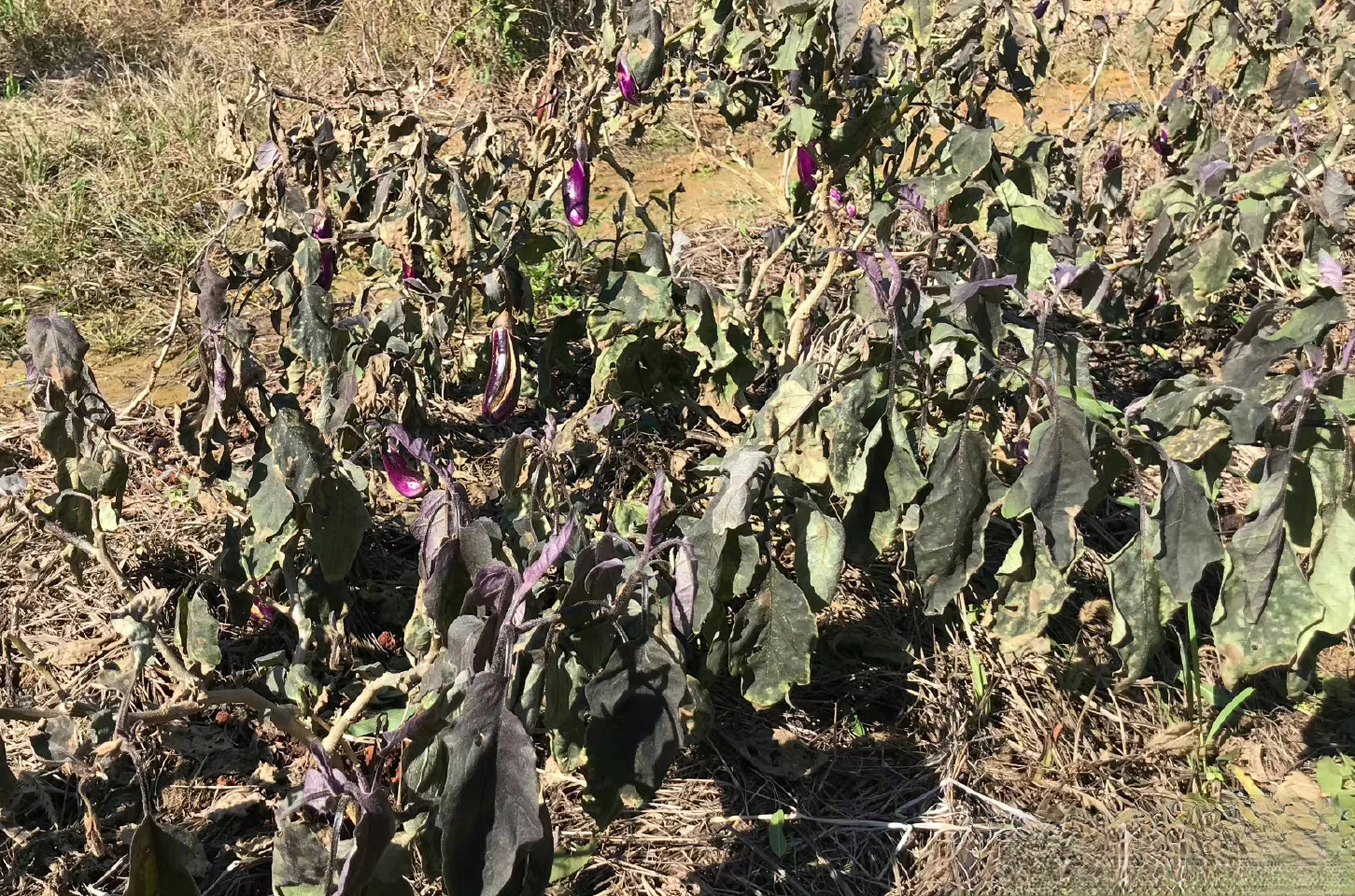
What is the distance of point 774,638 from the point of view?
1.48 metres

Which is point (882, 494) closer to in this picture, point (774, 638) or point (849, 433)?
point (849, 433)

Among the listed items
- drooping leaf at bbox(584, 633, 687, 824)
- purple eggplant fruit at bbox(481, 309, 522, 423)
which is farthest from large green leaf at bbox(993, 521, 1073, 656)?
purple eggplant fruit at bbox(481, 309, 522, 423)

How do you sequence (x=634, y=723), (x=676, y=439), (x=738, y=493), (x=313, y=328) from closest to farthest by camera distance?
(x=634, y=723) → (x=738, y=493) → (x=313, y=328) → (x=676, y=439)

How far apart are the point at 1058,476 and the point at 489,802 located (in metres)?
0.81

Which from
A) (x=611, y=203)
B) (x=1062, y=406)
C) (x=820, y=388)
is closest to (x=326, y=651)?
(x=820, y=388)

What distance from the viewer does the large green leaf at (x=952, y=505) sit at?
1.56m

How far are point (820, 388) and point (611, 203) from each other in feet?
8.70

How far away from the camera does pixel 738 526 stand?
1.40m

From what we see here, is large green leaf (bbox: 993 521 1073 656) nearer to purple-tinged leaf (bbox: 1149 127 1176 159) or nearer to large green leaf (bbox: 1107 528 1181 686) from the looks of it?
large green leaf (bbox: 1107 528 1181 686)

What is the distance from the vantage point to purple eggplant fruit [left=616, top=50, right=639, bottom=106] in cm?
230

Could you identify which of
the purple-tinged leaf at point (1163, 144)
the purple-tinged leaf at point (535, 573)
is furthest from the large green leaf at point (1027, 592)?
the purple-tinged leaf at point (1163, 144)

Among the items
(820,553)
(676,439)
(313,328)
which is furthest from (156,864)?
(676,439)

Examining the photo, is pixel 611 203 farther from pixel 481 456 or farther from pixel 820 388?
pixel 820 388

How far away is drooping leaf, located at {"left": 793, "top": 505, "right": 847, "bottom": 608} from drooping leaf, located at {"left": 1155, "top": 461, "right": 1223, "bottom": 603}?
1.30 feet
